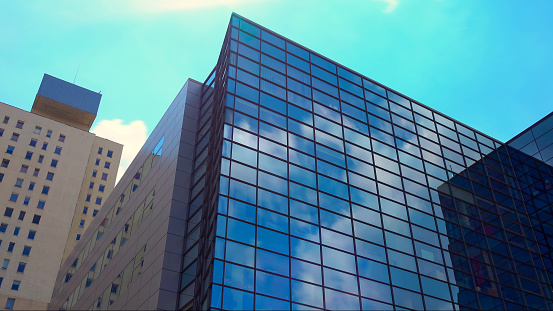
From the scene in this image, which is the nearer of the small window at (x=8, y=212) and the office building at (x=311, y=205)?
the office building at (x=311, y=205)

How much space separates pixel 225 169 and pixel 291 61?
12860 mm

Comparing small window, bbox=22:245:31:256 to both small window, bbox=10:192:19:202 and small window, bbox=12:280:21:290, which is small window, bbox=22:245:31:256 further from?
small window, bbox=10:192:19:202

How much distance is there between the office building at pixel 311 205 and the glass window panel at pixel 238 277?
0.05 metres

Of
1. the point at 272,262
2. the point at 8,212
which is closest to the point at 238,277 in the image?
the point at 272,262

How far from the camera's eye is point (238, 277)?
93.8 ft

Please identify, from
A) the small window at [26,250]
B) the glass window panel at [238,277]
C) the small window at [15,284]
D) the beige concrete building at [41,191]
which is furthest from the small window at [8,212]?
the glass window panel at [238,277]

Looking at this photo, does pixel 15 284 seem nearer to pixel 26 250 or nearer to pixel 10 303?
pixel 10 303

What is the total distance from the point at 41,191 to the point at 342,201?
64.1m

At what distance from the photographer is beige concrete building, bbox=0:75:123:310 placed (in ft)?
254

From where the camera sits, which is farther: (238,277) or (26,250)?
(26,250)

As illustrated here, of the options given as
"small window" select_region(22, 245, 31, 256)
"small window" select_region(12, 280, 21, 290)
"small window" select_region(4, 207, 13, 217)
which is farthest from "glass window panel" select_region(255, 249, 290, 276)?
"small window" select_region(4, 207, 13, 217)

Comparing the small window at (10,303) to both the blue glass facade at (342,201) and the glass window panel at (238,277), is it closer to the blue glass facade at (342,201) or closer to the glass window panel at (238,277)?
the blue glass facade at (342,201)

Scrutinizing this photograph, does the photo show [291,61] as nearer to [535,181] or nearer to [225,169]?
[225,169]

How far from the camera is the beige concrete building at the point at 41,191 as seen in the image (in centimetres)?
7731
